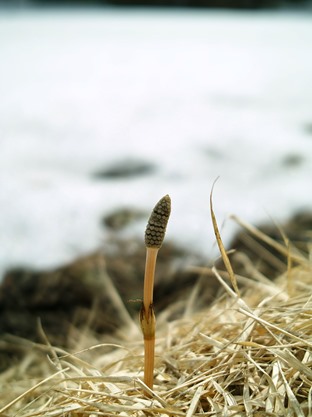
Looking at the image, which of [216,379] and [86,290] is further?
[86,290]

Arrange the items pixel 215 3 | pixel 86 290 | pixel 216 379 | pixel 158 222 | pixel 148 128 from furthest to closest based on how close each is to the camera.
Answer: pixel 215 3 → pixel 148 128 → pixel 86 290 → pixel 216 379 → pixel 158 222

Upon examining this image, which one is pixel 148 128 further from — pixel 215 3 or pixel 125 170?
pixel 215 3

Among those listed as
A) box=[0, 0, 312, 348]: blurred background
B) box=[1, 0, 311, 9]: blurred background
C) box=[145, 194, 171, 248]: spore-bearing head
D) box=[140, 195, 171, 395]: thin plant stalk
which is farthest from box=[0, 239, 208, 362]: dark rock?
box=[1, 0, 311, 9]: blurred background

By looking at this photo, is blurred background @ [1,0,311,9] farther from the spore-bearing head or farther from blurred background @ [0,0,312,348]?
the spore-bearing head

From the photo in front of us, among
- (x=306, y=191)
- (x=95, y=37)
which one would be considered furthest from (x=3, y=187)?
(x=95, y=37)

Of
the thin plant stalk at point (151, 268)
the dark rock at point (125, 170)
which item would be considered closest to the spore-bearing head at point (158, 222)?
the thin plant stalk at point (151, 268)

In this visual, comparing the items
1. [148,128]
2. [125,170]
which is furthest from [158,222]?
[148,128]

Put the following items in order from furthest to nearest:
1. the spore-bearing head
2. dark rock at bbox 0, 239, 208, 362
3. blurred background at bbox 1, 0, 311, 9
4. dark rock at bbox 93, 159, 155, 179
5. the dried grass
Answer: blurred background at bbox 1, 0, 311, 9 < dark rock at bbox 93, 159, 155, 179 < dark rock at bbox 0, 239, 208, 362 < the dried grass < the spore-bearing head
